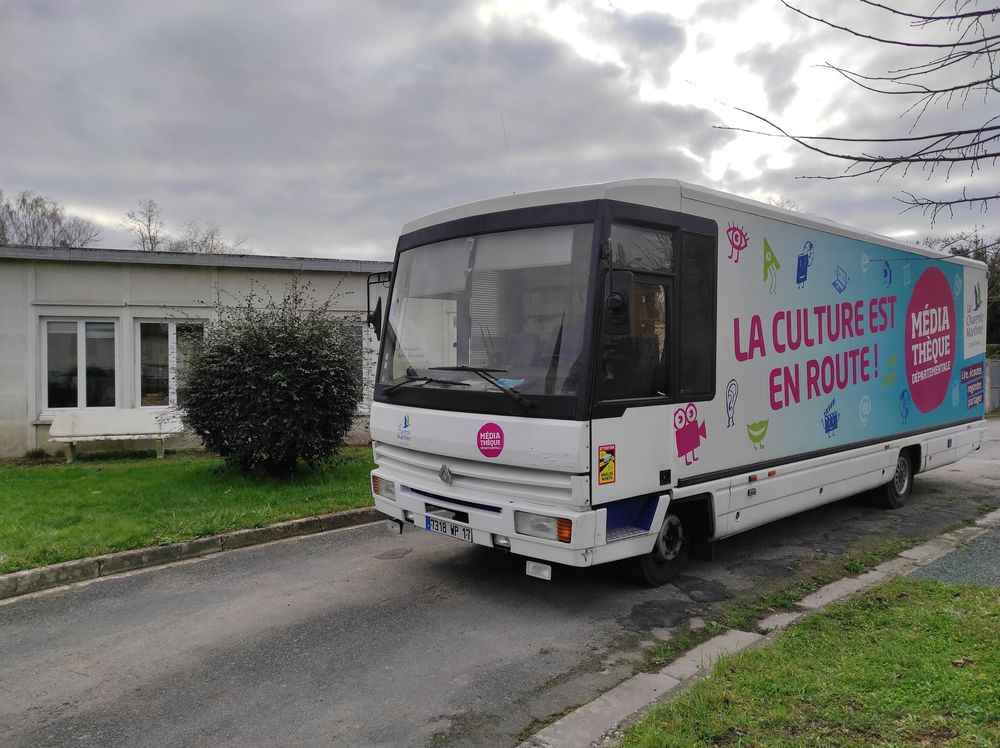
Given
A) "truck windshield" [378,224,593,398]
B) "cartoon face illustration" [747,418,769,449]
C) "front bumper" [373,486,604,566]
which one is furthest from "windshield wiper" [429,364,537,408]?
"cartoon face illustration" [747,418,769,449]

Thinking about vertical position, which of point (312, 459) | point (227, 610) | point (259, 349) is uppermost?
point (259, 349)

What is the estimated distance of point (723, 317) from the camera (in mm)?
5582

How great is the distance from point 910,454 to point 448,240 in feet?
21.8

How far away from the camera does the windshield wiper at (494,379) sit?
4699 millimetres

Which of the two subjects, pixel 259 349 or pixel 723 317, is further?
pixel 259 349

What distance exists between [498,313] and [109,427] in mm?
9913

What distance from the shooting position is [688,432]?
5.26 meters

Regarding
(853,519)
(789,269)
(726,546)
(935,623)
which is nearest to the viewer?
(935,623)

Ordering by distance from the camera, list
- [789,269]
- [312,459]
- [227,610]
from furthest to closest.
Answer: [312,459]
[789,269]
[227,610]

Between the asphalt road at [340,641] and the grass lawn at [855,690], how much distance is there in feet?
2.32

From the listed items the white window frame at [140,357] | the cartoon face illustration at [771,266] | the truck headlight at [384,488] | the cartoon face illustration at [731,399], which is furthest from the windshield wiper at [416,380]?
the white window frame at [140,357]

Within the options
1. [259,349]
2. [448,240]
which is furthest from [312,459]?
[448,240]

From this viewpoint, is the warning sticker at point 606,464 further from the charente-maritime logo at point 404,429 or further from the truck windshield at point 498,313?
the charente-maritime logo at point 404,429

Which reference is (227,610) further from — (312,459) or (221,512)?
(312,459)
